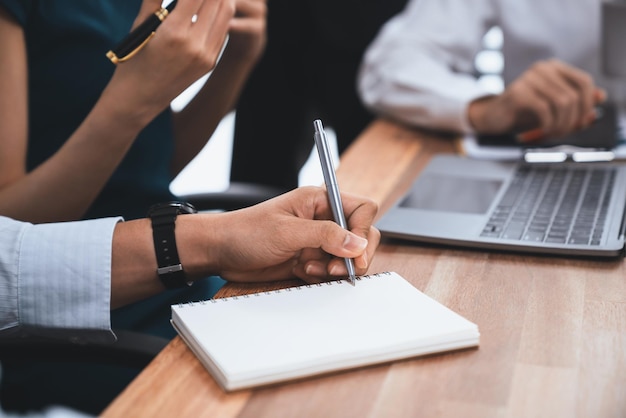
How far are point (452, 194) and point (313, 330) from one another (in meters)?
0.46

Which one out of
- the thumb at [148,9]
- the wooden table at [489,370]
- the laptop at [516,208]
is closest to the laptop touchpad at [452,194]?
the laptop at [516,208]

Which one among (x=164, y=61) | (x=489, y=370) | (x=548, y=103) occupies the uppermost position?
(x=164, y=61)

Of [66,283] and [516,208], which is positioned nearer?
[66,283]

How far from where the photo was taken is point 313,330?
0.66 meters

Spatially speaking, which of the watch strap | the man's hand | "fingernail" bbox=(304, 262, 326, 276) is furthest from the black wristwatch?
the man's hand

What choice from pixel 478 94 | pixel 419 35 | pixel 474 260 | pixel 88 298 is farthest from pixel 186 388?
pixel 419 35

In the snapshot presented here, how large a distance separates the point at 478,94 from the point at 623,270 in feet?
2.15

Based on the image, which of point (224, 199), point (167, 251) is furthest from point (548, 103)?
point (167, 251)

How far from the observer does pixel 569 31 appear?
157 centimetres

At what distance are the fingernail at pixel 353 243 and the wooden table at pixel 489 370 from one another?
81 millimetres

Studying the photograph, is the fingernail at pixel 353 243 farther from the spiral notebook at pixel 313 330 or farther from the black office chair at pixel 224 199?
the black office chair at pixel 224 199

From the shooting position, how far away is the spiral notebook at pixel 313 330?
0.61 m

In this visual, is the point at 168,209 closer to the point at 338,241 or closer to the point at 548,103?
the point at 338,241

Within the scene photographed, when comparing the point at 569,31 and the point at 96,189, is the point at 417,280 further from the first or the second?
the point at 569,31
